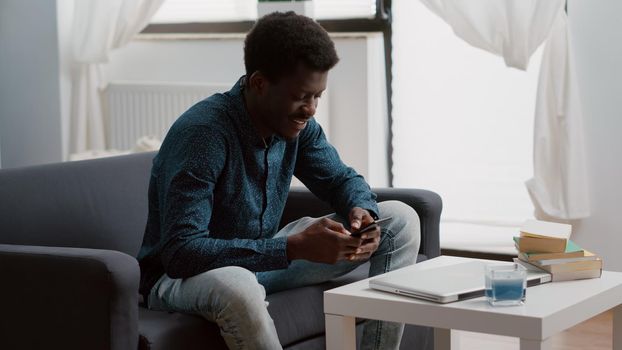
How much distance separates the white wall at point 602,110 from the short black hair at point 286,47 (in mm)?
1609

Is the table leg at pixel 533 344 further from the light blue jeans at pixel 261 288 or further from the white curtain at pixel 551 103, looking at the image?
the white curtain at pixel 551 103

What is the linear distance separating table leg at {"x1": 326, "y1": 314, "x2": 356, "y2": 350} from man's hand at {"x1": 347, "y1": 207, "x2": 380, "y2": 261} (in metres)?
0.18

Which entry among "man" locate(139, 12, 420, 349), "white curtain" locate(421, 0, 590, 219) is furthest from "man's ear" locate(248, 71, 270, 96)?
"white curtain" locate(421, 0, 590, 219)

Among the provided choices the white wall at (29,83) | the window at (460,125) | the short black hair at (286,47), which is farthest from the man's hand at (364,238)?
the white wall at (29,83)

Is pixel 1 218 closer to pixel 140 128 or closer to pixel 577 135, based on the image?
pixel 577 135

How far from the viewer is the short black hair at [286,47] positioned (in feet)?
7.34

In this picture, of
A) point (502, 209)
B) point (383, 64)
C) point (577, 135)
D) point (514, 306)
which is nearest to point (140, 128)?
point (383, 64)

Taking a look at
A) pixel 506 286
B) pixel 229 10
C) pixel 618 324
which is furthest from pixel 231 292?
pixel 229 10

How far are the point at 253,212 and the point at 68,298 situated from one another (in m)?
0.49

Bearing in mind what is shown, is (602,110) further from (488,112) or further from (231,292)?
(231,292)

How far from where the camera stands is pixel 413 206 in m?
2.78

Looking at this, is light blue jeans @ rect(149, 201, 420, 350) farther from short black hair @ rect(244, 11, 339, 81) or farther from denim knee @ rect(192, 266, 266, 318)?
short black hair @ rect(244, 11, 339, 81)

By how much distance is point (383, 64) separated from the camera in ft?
13.9

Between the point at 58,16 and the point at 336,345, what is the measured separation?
121 inches
